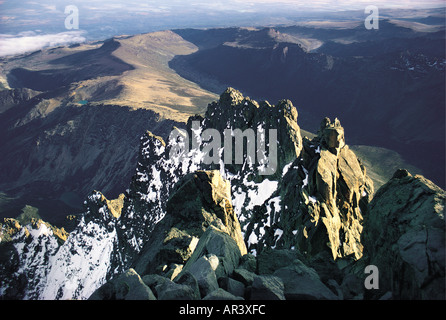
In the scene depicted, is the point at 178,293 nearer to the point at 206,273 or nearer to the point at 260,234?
the point at 206,273

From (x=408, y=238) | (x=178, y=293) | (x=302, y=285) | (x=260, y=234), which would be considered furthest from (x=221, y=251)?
(x=260, y=234)

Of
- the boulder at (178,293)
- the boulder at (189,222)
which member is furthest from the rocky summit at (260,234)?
the boulder at (189,222)


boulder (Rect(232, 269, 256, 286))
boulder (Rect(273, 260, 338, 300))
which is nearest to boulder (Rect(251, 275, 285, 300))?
boulder (Rect(273, 260, 338, 300))

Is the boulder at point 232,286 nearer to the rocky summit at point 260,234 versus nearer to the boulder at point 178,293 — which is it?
the rocky summit at point 260,234

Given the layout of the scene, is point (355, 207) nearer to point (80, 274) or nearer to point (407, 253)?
point (407, 253)

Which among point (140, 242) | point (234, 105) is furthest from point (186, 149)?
point (140, 242)

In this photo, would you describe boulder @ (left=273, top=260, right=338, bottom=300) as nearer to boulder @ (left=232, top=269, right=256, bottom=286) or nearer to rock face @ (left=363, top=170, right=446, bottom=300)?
boulder @ (left=232, top=269, right=256, bottom=286)
